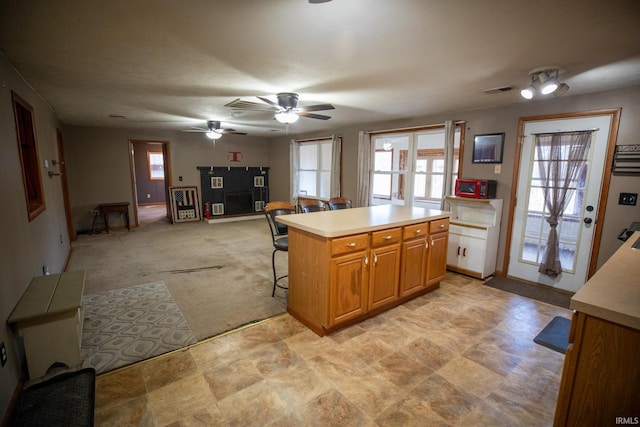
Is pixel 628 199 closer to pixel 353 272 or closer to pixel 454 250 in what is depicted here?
pixel 454 250

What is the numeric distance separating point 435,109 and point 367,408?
3.85 meters

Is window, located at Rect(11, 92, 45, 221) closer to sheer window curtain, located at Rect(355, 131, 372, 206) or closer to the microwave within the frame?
sheer window curtain, located at Rect(355, 131, 372, 206)

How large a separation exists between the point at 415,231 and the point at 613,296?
1843 mm

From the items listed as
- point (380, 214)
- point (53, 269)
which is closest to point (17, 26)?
point (53, 269)

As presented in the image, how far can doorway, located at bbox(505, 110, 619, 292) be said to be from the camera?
320 cm

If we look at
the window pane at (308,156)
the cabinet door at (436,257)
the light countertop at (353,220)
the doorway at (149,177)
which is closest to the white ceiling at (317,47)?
the light countertop at (353,220)

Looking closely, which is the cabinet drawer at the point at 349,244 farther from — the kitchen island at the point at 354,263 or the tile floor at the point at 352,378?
the tile floor at the point at 352,378

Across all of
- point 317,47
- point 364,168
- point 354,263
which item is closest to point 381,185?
point 364,168

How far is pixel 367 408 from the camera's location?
5.87 ft

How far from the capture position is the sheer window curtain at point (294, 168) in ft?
24.8

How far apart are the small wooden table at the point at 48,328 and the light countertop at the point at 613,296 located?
2887 mm

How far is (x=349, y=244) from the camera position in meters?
2.46

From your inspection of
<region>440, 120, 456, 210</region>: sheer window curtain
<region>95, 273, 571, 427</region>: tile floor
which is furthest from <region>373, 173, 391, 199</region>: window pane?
<region>95, 273, 571, 427</region>: tile floor

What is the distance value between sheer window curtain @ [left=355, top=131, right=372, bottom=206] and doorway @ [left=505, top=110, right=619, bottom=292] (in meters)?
2.44
